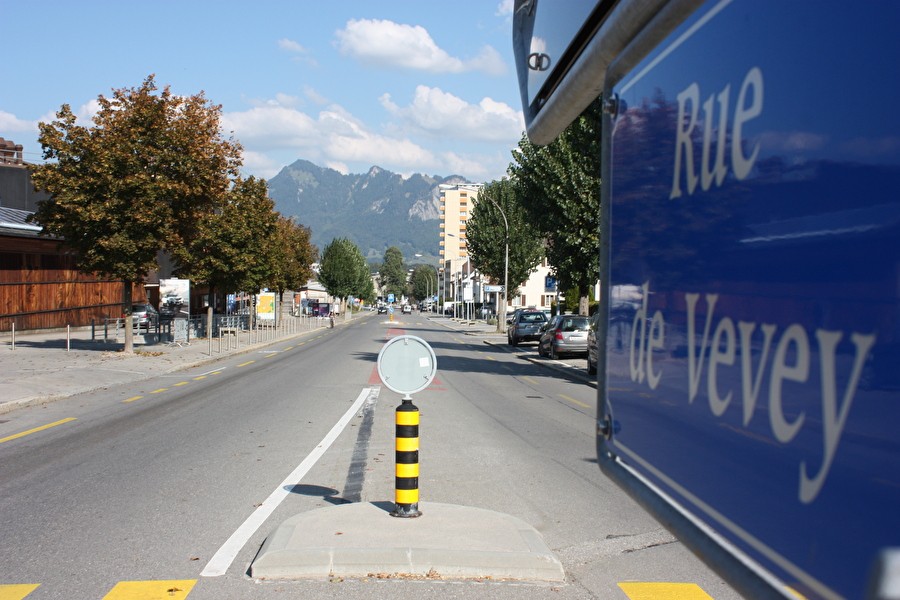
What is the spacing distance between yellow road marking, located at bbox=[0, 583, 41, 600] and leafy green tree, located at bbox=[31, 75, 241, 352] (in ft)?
70.0

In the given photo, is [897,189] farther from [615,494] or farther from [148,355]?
[148,355]

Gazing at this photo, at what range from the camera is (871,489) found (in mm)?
1370

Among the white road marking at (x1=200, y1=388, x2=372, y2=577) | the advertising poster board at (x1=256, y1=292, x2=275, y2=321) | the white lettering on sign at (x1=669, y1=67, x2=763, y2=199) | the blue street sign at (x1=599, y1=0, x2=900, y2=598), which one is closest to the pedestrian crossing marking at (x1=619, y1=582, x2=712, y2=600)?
the white road marking at (x1=200, y1=388, x2=372, y2=577)

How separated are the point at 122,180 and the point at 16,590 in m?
22.1

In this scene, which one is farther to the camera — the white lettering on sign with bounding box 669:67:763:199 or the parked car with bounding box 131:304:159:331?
the parked car with bounding box 131:304:159:331

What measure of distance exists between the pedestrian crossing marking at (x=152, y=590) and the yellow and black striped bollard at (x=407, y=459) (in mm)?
1661

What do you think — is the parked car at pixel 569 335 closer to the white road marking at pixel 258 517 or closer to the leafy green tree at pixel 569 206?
the leafy green tree at pixel 569 206

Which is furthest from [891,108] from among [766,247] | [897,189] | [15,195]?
[15,195]

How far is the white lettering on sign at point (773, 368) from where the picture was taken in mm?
1470

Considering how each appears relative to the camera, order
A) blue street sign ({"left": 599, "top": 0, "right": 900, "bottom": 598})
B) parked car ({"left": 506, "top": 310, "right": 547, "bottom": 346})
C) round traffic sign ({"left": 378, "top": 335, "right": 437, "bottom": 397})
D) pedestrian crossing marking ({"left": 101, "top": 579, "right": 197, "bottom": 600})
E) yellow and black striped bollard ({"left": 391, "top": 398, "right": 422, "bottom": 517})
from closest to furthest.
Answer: blue street sign ({"left": 599, "top": 0, "right": 900, "bottom": 598}), pedestrian crossing marking ({"left": 101, "top": 579, "right": 197, "bottom": 600}), yellow and black striped bollard ({"left": 391, "top": 398, "right": 422, "bottom": 517}), round traffic sign ({"left": 378, "top": 335, "right": 437, "bottom": 397}), parked car ({"left": 506, "top": 310, "right": 547, "bottom": 346})

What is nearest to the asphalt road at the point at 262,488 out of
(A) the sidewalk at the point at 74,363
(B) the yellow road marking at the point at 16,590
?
(B) the yellow road marking at the point at 16,590

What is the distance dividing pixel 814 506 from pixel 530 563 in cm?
409

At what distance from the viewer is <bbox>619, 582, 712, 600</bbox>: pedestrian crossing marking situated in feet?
16.3

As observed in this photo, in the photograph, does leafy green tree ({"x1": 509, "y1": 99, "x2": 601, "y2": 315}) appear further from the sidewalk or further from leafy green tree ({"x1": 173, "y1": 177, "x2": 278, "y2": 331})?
leafy green tree ({"x1": 173, "y1": 177, "x2": 278, "y2": 331})
